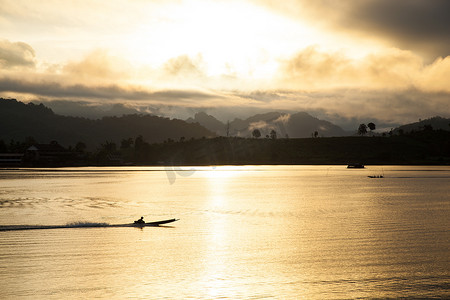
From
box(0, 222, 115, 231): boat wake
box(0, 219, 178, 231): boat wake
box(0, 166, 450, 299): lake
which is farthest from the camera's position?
box(0, 219, 178, 231): boat wake

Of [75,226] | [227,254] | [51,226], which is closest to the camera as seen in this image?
[227,254]

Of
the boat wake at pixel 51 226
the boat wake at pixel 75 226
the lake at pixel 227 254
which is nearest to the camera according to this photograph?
the lake at pixel 227 254

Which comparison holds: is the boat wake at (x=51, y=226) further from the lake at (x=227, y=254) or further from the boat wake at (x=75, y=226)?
the lake at (x=227, y=254)

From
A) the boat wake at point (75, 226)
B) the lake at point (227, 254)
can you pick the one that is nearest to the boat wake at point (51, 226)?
the boat wake at point (75, 226)

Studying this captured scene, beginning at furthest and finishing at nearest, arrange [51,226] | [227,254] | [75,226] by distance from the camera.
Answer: [51,226], [75,226], [227,254]

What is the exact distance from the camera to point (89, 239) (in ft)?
189

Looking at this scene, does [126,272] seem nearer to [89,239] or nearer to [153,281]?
[153,281]

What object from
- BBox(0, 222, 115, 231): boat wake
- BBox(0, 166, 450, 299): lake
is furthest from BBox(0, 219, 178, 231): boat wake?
BBox(0, 166, 450, 299): lake

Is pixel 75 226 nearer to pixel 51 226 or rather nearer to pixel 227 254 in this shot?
pixel 51 226

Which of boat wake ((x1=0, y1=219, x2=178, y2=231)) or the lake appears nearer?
the lake

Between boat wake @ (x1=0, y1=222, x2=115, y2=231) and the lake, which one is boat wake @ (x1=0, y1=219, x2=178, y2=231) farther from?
the lake

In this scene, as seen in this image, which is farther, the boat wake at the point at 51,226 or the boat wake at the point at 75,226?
the boat wake at the point at 75,226

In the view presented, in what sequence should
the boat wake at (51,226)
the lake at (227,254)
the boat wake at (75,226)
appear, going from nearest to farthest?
the lake at (227,254) → the boat wake at (51,226) → the boat wake at (75,226)

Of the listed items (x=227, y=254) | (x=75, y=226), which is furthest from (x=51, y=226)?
(x=227, y=254)
